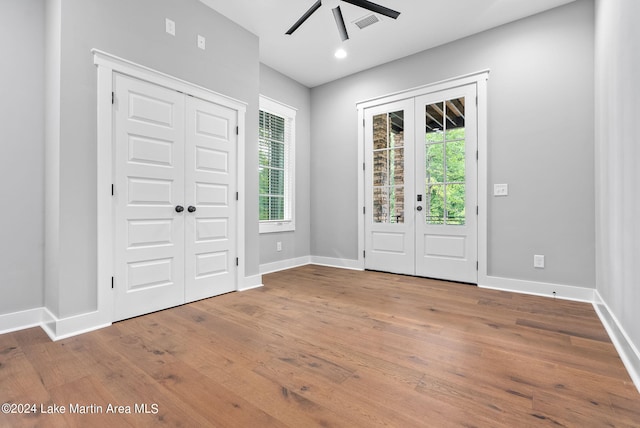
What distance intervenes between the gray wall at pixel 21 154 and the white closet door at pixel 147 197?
0.60m

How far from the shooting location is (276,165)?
4809 mm

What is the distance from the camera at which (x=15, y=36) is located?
235 cm

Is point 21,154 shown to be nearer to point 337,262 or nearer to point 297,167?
point 297,167

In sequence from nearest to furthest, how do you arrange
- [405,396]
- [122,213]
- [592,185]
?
[405,396] < [122,213] < [592,185]

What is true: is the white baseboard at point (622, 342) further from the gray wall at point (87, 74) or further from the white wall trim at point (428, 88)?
the gray wall at point (87, 74)

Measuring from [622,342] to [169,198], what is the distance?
3.59m

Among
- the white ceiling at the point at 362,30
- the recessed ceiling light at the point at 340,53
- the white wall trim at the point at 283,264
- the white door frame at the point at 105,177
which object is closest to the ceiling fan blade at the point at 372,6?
the white ceiling at the point at 362,30

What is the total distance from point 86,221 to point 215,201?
1164 mm

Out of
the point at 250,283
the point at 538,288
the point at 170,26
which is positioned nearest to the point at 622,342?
the point at 538,288

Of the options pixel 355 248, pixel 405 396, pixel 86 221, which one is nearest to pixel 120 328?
pixel 86 221

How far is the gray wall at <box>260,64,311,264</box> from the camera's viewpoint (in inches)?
181

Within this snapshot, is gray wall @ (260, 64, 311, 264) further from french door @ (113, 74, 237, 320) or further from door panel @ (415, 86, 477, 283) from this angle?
door panel @ (415, 86, 477, 283)

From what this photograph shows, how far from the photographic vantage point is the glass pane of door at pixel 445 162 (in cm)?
382

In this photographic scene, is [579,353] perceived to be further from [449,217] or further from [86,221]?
[86,221]
